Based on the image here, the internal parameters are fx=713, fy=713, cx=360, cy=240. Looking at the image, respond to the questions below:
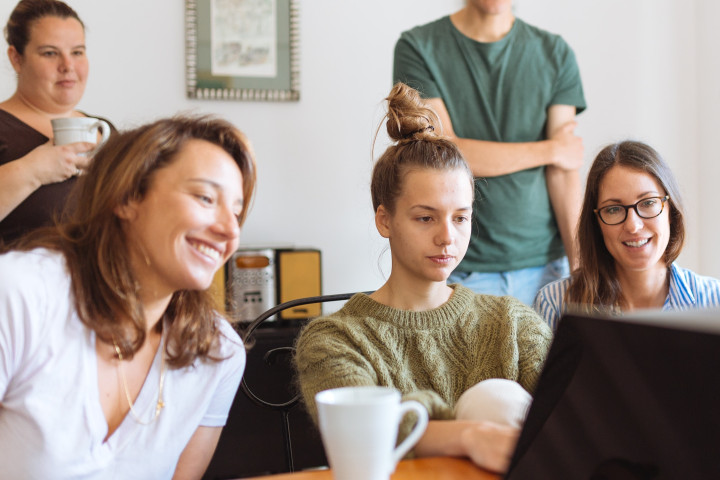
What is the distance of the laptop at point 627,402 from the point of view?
55 cm

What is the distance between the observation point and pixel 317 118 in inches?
124

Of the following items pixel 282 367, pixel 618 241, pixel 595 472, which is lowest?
pixel 282 367

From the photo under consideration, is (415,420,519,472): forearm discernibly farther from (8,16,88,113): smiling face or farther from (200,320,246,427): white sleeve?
(8,16,88,113): smiling face

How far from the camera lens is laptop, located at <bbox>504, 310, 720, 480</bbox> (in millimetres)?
551

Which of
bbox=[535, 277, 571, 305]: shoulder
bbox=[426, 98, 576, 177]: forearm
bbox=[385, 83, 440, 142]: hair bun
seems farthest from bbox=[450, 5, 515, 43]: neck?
bbox=[535, 277, 571, 305]: shoulder

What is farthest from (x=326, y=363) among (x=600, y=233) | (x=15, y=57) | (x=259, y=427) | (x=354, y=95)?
(x=354, y=95)

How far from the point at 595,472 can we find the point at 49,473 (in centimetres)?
75

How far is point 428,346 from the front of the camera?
136cm

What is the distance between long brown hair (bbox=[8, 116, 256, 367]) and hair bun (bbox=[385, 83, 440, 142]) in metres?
0.49

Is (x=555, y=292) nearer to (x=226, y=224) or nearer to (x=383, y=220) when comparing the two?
(x=383, y=220)

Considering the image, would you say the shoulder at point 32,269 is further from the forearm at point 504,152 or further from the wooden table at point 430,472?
the forearm at point 504,152

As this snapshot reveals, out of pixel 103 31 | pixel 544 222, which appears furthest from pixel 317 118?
pixel 544 222

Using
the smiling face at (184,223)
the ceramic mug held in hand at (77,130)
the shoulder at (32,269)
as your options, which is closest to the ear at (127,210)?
the smiling face at (184,223)

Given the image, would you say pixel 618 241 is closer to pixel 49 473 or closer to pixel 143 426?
pixel 143 426
